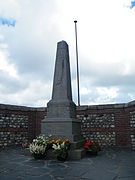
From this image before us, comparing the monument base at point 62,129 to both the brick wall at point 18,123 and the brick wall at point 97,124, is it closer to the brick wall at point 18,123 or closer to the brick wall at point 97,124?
the brick wall at point 97,124

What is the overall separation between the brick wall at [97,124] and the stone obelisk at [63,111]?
2926 millimetres

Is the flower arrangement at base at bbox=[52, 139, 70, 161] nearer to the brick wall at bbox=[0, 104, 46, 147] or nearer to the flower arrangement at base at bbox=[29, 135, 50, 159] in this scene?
the flower arrangement at base at bbox=[29, 135, 50, 159]

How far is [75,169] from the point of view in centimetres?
529

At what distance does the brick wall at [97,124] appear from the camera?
10.8 meters

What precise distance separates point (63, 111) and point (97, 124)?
3811mm

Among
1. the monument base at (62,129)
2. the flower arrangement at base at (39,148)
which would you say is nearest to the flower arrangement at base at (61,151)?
the flower arrangement at base at (39,148)

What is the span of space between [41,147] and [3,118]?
517 centimetres

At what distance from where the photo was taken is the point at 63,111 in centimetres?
841

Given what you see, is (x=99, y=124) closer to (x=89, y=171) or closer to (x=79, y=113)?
(x=79, y=113)

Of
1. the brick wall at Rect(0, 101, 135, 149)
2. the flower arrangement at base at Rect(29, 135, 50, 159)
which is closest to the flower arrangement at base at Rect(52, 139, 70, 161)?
the flower arrangement at base at Rect(29, 135, 50, 159)

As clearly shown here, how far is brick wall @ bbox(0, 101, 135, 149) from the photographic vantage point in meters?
10.8

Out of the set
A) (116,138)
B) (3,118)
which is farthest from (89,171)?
(3,118)

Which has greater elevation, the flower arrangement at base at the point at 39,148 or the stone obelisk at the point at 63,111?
the stone obelisk at the point at 63,111

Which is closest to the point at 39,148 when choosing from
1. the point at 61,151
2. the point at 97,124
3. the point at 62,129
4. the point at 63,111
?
the point at 61,151
